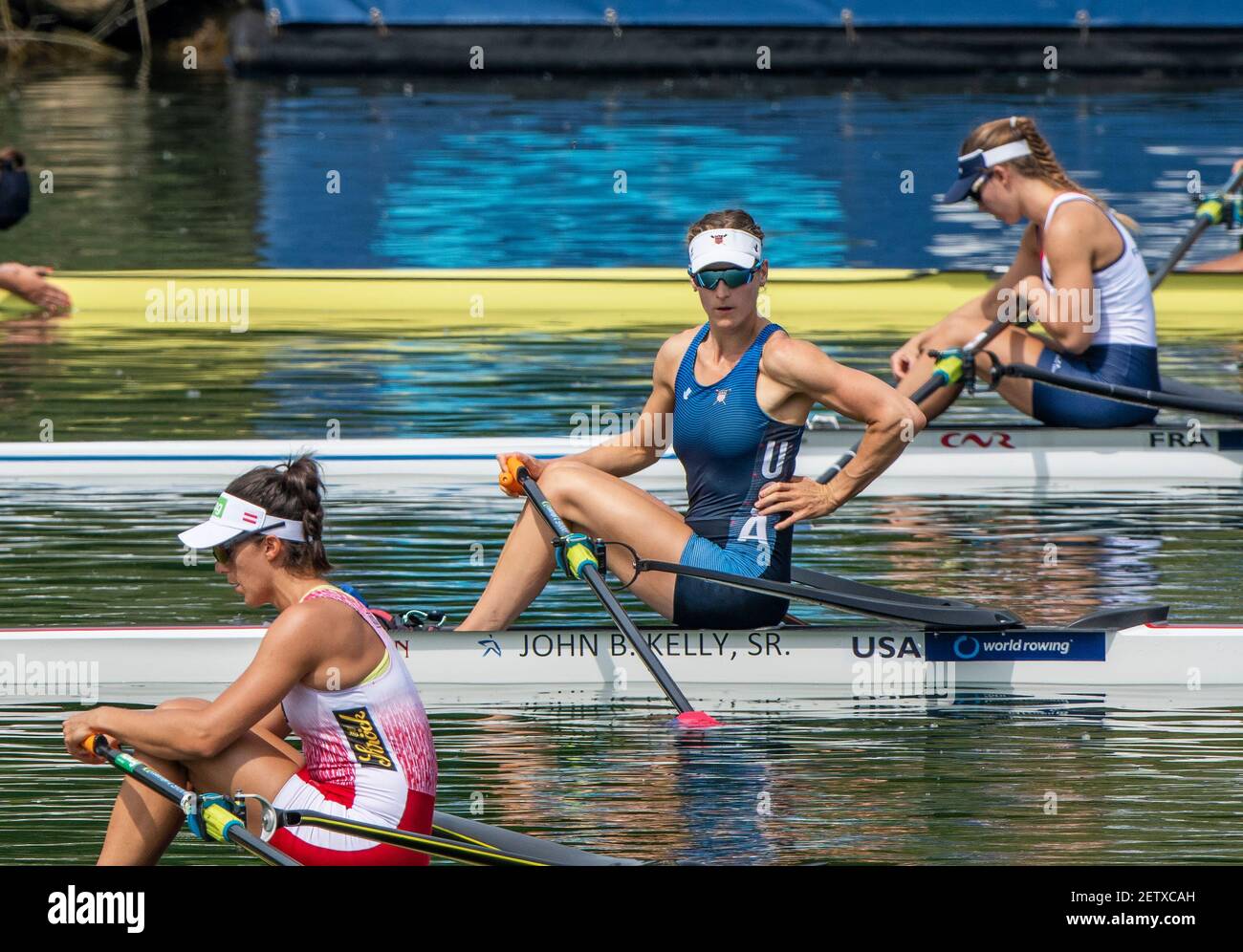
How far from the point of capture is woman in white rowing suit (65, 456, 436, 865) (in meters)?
4.64

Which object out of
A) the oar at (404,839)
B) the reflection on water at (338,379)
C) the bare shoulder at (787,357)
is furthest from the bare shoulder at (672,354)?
the reflection on water at (338,379)

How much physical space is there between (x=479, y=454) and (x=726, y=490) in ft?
10.7

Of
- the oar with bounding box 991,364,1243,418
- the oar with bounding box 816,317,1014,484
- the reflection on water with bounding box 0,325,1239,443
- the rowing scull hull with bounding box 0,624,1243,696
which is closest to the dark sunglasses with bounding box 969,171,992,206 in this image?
the oar with bounding box 816,317,1014,484

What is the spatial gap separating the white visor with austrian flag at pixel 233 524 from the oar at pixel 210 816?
0.50 metres

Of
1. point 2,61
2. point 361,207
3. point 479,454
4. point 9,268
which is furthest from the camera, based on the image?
point 2,61

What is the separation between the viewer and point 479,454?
31.2 feet

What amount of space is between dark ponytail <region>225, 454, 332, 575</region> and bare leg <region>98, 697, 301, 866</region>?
0.39 m

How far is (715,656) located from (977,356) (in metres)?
2.83

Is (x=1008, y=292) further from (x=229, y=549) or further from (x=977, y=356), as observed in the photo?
(x=229, y=549)

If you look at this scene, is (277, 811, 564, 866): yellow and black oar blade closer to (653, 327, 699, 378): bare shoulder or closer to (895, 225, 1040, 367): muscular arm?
(653, 327, 699, 378): bare shoulder

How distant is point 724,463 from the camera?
6355mm
